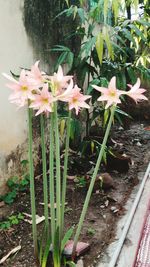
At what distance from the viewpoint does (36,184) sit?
3.42 metres

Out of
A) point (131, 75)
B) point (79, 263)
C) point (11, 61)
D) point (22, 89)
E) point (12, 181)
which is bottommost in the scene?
point (79, 263)

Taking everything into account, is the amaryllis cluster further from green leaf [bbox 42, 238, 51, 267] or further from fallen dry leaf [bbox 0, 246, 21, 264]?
fallen dry leaf [bbox 0, 246, 21, 264]

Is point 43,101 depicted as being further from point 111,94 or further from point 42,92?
point 111,94

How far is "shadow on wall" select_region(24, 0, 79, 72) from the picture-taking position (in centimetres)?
326

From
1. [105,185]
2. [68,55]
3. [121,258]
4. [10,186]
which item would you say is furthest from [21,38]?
[121,258]

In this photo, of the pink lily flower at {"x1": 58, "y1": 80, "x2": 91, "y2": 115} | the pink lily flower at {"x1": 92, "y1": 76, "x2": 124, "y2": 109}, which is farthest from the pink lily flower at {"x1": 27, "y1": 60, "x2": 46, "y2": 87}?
the pink lily flower at {"x1": 92, "y1": 76, "x2": 124, "y2": 109}

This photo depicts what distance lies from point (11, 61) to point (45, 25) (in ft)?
2.48

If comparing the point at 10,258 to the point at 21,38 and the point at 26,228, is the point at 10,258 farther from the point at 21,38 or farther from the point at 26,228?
the point at 21,38

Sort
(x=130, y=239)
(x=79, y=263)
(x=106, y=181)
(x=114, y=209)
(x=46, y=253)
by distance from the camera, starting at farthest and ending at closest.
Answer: (x=106, y=181) < (x=114, y=209) < (x=130, y=239) < (x=79, y=263) < (x=46, y=253)

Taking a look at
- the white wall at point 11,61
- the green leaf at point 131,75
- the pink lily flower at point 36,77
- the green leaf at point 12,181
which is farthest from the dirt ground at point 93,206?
the pink lily flower at point 36,77

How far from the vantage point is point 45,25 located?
3.53 meters

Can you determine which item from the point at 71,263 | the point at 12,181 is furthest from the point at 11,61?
the point at 71,263

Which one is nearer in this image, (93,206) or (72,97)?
(72,97)

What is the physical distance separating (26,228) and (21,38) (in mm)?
1706
